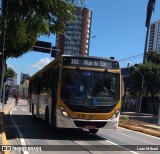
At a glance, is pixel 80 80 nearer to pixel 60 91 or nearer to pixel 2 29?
pixel 60 91

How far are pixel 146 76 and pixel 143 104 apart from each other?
5.62 meters

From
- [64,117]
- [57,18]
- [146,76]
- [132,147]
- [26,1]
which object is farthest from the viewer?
[146,76]

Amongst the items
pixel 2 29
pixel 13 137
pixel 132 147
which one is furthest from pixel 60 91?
pixel 2 29

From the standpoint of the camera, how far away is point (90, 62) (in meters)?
17.7

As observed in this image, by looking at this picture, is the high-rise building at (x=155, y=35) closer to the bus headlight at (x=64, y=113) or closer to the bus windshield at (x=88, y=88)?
the bus windshield at (x=88, y=88)

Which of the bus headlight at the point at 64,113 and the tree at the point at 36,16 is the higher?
the tree at the point at 36,16

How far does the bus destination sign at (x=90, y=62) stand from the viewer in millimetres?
17531

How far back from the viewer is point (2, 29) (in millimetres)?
12250

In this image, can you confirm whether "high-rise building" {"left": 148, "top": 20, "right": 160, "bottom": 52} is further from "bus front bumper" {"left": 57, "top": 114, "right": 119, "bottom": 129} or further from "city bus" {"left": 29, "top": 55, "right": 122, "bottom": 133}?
"bus front bumper" {"left": 57, "top": 114, "right": 119, "bottom": 129}

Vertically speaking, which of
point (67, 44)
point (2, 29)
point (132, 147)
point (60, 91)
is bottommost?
point (132, 147)

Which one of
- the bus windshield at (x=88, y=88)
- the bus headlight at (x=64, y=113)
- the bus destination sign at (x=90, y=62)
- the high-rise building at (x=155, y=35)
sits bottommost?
the bus headlight at (x=64, y=113)

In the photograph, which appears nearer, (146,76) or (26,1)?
(26,1)

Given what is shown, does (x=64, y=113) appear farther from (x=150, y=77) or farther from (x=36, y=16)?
(x=150, y=77)

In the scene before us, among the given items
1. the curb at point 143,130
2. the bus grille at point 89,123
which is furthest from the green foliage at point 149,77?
the bus grille at point 89,123
